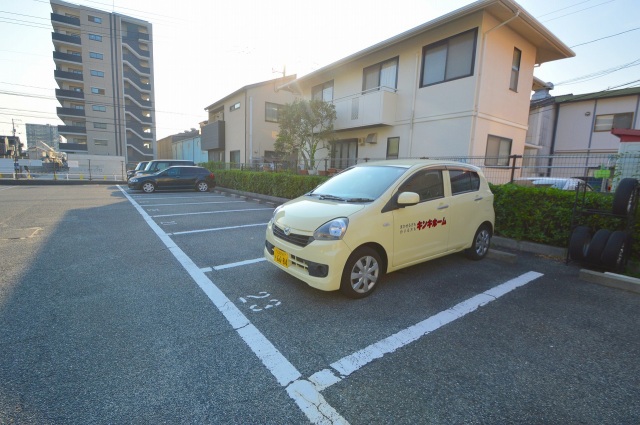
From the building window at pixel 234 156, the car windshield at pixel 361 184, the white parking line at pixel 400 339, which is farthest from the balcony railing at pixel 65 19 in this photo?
the white parking line at pixel 400 339

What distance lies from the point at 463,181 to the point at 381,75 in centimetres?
923

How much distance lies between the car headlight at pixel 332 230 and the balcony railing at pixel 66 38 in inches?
1924

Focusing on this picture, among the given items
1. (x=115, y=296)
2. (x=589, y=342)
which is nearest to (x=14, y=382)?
(x=115, y=296)

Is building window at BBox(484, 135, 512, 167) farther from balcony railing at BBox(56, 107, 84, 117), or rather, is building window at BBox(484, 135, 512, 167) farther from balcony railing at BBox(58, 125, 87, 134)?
balcony railing at BBox(56, 107, 84, 117)

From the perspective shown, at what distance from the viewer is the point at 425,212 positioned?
12.3 ft

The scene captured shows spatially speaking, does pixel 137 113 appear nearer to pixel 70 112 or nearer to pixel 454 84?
pixel 70 112

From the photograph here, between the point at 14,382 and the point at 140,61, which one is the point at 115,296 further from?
the point at 140,61

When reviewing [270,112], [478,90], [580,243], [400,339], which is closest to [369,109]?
[478,90]

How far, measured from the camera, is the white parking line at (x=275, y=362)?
1.82 meters

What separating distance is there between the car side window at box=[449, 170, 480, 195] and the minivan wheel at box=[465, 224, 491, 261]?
27.5 inches

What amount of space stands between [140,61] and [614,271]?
51.3 m

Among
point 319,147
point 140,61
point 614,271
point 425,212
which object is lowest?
point 614,271

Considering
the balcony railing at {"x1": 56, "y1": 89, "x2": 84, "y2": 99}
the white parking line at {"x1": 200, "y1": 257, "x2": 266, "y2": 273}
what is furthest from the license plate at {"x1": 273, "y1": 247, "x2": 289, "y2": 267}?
the balcony railing at {"x1": 56, "y1": 89, "x2": 84, "y2": 99}

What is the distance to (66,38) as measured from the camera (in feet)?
116
